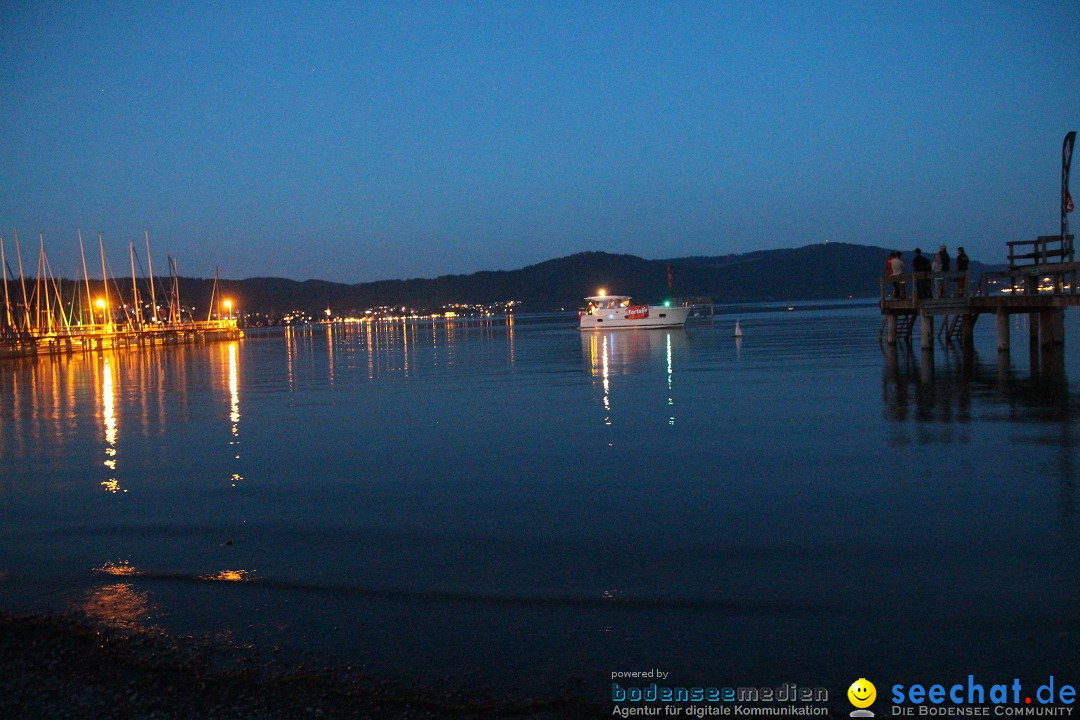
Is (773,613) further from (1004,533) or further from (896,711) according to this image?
(1004,533)

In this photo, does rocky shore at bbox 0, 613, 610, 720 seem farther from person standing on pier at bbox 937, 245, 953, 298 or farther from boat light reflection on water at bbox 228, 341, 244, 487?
person standing on pier at bbox 937, 245, 953, 298

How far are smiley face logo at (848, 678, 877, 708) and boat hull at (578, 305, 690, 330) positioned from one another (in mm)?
60201

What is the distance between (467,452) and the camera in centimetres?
1321

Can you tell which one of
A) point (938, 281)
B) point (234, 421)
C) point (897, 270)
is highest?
point (897, 270)

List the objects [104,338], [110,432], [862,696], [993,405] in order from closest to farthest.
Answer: [862,696] < [993,405] < [110,432] < [104,338]

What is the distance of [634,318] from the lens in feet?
221

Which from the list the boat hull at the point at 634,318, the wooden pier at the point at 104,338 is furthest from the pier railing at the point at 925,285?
the wooden pier at the point at 104,338

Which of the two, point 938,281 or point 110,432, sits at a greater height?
point 938,281

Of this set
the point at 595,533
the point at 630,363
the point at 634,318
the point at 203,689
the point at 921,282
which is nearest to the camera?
the point at 203,689

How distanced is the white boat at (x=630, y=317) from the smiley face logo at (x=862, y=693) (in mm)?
60005

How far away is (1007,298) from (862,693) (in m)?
20.8

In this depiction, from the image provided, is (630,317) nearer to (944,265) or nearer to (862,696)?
(944,265)

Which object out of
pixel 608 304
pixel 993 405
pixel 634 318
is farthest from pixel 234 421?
pixel 608 304

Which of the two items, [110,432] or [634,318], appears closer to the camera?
[110,432]
